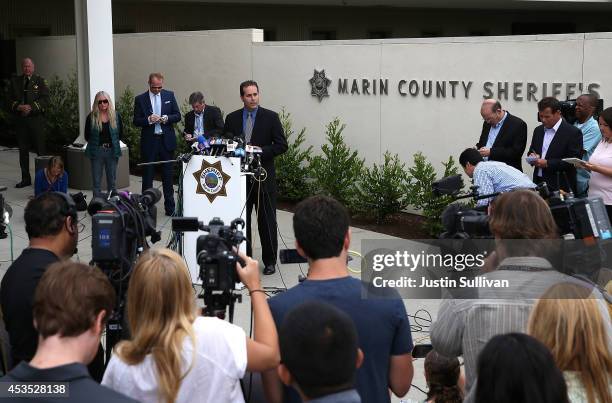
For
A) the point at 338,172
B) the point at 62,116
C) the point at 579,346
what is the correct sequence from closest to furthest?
1. the point at 579,346
2. the point at 338,172
3. the point at 62,116

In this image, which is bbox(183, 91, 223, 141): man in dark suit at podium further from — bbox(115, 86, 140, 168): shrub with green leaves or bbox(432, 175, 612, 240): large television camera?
bbox(432, 175, 612, 240): large television camera

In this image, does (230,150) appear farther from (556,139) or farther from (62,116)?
(62,116)

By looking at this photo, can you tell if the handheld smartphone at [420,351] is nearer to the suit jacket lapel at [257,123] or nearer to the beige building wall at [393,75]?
the suit jacket lapel at [257,123]

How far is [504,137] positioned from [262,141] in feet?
7.81

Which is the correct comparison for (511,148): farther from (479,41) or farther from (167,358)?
(167,358)

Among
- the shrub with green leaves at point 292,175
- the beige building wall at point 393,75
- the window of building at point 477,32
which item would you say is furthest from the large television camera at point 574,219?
the window of building at point 477,32

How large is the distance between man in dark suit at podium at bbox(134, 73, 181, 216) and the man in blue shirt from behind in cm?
825

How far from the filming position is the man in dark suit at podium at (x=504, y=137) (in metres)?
8.62

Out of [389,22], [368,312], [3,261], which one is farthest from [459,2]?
[368,312]

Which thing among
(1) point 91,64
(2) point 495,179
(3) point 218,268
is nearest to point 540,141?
(2) point 495,179

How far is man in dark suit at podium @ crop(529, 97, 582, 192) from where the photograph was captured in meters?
8.08

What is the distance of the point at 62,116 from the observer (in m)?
18.8

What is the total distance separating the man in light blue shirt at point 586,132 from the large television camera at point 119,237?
4.73 metres

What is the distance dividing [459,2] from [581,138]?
482 inches
